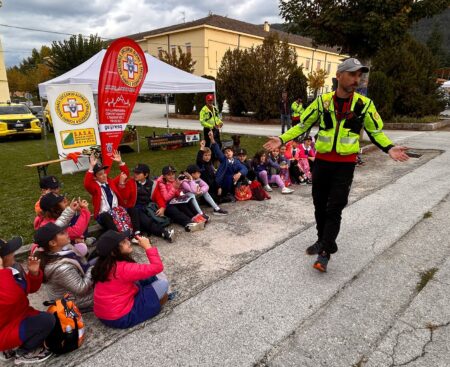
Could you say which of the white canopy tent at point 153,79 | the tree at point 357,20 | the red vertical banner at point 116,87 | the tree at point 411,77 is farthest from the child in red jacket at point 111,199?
the tree at point 411,77

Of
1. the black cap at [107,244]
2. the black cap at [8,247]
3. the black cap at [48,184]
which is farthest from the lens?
the black cap at [48,184]

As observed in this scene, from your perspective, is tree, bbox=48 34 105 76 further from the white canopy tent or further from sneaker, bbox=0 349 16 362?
sneaker, bbox=0 349 16 362

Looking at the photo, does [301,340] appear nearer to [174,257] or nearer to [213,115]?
[174,257]

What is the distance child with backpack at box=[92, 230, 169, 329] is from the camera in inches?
108

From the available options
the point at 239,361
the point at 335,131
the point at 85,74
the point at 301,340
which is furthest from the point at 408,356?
the point at 85,74

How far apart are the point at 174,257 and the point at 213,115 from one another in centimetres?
675

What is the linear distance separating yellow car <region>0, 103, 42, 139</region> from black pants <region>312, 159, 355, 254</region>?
53.6 feet

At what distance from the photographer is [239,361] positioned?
2502mm

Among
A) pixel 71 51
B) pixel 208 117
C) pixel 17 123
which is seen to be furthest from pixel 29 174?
pixel 71 51

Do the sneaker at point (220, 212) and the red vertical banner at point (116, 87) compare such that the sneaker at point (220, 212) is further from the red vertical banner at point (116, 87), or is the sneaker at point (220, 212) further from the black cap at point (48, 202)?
the black cap at point (48, 202)

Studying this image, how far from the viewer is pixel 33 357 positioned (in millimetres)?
2561

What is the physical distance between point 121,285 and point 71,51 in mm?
33709

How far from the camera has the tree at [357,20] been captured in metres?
9.55

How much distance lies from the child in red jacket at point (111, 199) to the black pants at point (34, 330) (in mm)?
1994
